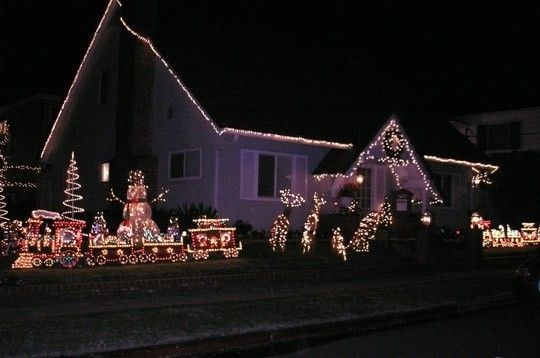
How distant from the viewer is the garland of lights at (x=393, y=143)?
21.4 meters

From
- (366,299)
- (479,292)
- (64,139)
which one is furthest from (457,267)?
(64,139)

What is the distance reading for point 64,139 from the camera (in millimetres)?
25688

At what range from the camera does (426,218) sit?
20.3 metres

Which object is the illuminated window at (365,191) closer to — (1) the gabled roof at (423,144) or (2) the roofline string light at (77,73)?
(1) the gabled roof at (423,144)

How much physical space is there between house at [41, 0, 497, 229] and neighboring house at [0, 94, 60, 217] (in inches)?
241

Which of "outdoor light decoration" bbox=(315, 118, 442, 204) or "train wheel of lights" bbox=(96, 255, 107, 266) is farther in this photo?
"outdoor light decoration" bbox=(315, 118, 442, 204)

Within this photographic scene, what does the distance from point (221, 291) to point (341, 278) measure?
3431mm

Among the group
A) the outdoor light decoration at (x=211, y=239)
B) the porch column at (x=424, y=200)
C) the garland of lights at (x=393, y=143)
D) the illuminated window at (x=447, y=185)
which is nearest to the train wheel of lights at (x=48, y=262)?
the outdoor light decoration at (x=211, y=239)

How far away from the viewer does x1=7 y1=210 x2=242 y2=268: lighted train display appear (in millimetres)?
13203

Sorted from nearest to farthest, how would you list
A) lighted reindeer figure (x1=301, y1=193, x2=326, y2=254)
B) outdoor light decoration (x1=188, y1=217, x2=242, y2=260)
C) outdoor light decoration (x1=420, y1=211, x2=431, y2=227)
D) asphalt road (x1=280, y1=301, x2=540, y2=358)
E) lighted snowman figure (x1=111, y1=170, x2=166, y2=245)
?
1. asphalt road (x1=280, y1=301, x2=540, y2=358)
2. lighted snowman figure (x1=111, y1=170, x2=166, y2=245)
3. outdoor light decoration (x1=188, y1=217, x2=242, y2=260)
4. lighted reindeer figure (x1=301, y1=193, x2=326, y2=254)
5. outdoor light decoration (x1=420, y1=211, x2=431, y2=227)

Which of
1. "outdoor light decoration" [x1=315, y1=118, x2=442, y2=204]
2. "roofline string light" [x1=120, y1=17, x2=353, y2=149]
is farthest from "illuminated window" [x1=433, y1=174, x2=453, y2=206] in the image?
"roofline string light" [x1=120, y1=17, x2=353, y2=149]

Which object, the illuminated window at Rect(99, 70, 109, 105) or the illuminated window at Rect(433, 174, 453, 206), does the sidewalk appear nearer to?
the illuminated window at Rect(433, 174, 453, 206)

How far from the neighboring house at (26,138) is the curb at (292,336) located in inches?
778

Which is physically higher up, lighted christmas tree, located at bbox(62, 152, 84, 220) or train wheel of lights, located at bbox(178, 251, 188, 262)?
lighted christmas tree, located at bbox(62, 152, 84, 220)
